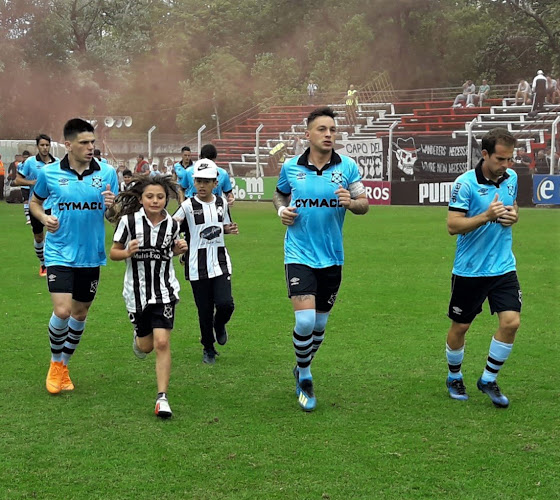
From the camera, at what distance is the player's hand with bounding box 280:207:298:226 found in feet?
21.1

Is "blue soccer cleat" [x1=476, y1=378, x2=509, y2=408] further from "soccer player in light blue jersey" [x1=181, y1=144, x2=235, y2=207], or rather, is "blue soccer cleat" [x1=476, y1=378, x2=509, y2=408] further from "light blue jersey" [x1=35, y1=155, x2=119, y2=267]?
"soccer player in light blue jersey" [x1=181, y1=144, x2=235, y2=207]

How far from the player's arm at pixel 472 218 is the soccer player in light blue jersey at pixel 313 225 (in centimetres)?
69

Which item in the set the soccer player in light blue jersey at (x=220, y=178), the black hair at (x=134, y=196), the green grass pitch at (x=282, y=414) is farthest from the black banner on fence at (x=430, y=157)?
the black hair at (x=134, y=196)

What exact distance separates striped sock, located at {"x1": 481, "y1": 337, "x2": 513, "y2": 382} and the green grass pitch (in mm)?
256

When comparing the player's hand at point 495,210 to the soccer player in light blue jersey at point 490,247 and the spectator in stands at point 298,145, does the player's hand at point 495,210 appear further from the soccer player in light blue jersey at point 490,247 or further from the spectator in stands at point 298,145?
the spectator in stands at point 298,145

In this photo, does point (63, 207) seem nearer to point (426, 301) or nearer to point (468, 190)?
point (468, 190)

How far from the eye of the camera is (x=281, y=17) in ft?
172

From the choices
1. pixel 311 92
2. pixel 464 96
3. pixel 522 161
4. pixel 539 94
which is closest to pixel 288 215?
pixel 522 161

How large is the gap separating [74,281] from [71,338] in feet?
1.63

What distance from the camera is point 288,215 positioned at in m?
6.44

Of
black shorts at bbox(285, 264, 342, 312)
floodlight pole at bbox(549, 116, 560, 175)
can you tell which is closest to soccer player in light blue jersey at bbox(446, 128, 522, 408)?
black shorts at bbox(285, 264, 342, 312)

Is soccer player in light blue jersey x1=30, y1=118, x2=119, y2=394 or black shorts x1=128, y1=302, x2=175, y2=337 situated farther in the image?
soccer player in light blue jersey x1=30, y1=118, x2=119, y2=394

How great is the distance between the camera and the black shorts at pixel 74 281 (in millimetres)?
6871

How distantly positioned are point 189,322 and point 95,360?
2.05 m
